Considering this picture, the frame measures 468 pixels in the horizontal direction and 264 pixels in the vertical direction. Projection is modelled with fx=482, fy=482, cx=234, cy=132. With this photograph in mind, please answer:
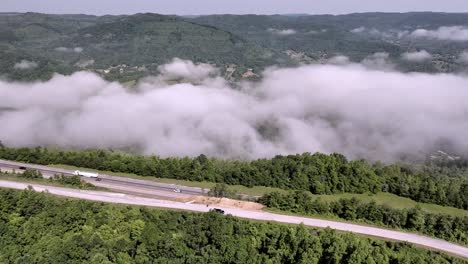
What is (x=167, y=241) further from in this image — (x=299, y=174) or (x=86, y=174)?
(x=299, y=174)

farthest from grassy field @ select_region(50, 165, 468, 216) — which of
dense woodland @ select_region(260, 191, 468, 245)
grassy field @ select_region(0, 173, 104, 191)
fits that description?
grassy field @ select_region(0, 173, 104, 191)

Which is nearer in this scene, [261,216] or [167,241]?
[167,241]

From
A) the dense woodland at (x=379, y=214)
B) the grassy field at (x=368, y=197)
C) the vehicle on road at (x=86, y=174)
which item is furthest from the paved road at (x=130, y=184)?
the dense woodland at (x=379, y=214)

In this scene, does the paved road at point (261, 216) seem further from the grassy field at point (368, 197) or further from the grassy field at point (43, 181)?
the grassy field at point (368, 197)

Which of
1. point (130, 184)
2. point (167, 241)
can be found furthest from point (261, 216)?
point (130, 184)

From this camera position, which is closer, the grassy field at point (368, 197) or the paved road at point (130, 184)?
the grassy field at point (368, 197)
